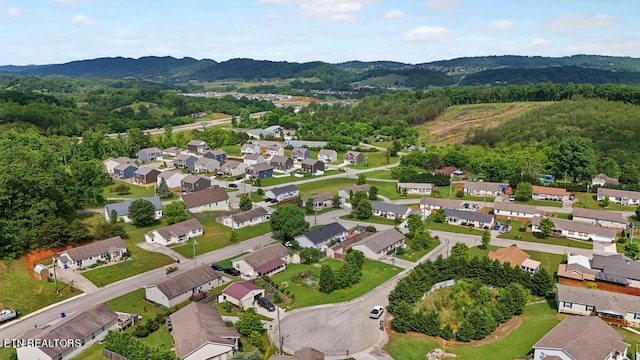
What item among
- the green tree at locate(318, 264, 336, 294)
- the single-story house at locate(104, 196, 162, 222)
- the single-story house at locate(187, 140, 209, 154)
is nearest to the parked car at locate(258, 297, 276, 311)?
the green tree at locate(318, 264, 336, 294)

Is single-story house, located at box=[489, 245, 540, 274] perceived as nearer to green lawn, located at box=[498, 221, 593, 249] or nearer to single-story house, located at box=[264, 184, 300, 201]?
green lawn, located at box=[498, 221, 593, 249]

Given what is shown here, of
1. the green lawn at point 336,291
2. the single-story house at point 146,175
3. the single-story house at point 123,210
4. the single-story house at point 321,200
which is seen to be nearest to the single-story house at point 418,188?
the single-story house at point 321,200

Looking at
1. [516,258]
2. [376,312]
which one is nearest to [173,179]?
[376,312]

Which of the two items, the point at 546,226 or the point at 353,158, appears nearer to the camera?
the point at 546,226

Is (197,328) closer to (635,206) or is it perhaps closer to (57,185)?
(57,185)

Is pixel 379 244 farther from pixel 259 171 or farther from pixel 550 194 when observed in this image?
pixel 259 171

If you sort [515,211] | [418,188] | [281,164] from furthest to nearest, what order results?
[281,164] < [418,188] < [515,211]

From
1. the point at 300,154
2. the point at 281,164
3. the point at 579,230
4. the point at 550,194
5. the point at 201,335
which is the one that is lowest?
the point at 579,230
